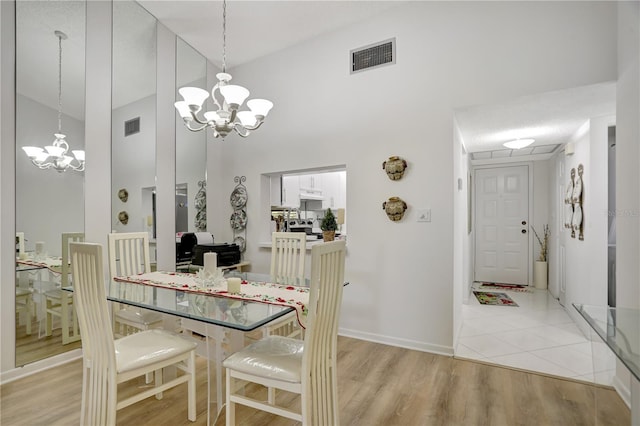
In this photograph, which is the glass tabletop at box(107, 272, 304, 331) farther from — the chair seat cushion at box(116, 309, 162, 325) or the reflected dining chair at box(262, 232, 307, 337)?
the reflected dining chair at box(262, 232, 307, 337)

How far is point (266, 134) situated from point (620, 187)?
318 cm

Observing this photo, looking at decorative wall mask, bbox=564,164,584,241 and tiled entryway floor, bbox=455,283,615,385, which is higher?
decorative wall mask, bbox=564,164,584,241

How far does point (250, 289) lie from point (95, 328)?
81cm

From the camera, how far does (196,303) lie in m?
1.71

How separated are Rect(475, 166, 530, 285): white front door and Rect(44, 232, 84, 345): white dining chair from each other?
5627 mm

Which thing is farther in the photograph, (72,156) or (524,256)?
(524,256)

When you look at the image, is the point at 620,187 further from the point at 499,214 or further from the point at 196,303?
the point at 499,214

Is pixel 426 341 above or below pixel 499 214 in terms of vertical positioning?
below

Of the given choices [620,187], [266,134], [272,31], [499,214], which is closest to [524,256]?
[499,214]

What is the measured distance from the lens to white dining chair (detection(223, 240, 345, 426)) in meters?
1.38

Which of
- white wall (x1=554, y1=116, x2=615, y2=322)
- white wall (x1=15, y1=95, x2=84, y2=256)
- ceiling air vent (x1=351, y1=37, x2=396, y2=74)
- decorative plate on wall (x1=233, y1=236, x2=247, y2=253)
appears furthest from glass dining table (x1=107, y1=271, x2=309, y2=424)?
white wall (x1=554, y1=116, x2=615, y2=322)

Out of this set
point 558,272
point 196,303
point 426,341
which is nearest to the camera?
point 196,303

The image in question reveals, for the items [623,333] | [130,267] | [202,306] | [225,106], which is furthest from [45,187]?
[623,333]

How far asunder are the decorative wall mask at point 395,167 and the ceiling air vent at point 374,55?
927mm
